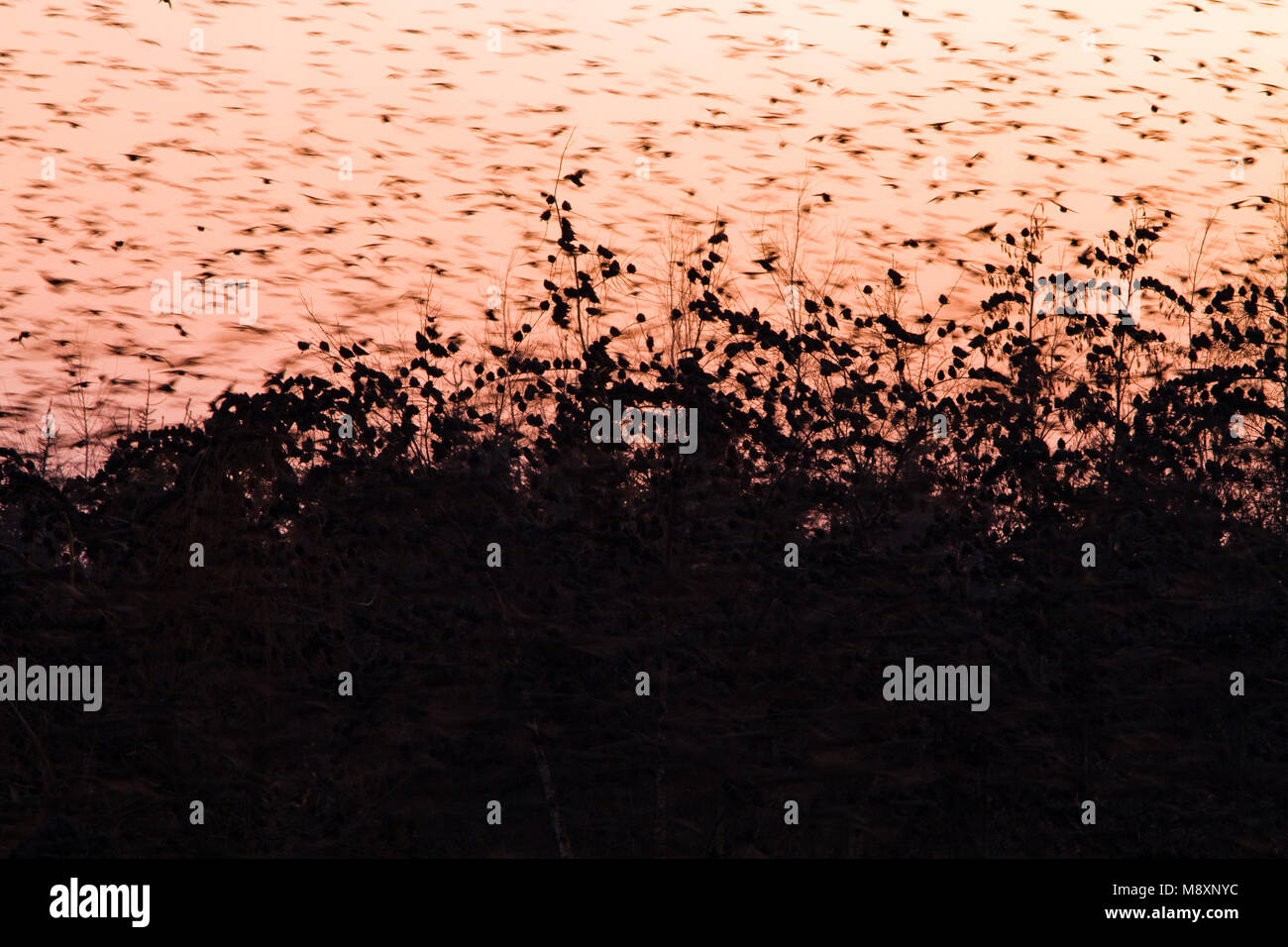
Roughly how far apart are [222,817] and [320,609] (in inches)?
65.5
